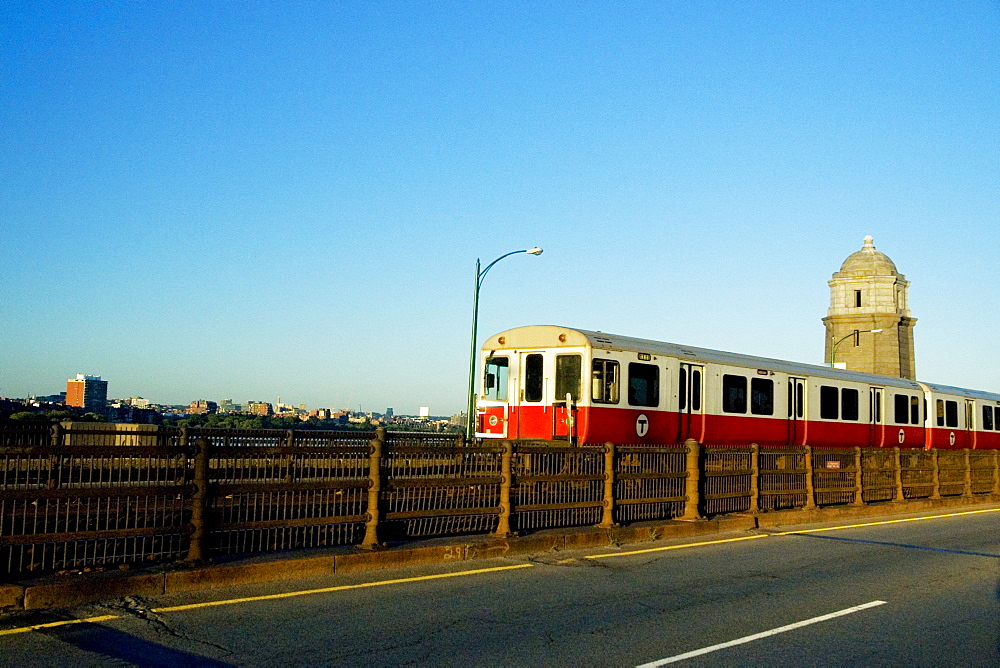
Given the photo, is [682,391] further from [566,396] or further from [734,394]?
[566,396]

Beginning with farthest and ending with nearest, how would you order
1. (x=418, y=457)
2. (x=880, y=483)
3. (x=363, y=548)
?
(x=880, y=483), (x=418, y=457), (x=363, y=548)

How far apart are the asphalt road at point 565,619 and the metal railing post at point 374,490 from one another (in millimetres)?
548

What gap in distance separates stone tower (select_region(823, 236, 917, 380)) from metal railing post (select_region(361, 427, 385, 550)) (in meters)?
83.1

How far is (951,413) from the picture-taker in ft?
115

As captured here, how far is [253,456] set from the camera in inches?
390

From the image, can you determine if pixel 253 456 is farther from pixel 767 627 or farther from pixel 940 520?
pixel 940 520

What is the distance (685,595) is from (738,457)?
7309mm

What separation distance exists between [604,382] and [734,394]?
203 inches

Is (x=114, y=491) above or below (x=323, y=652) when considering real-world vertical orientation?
above

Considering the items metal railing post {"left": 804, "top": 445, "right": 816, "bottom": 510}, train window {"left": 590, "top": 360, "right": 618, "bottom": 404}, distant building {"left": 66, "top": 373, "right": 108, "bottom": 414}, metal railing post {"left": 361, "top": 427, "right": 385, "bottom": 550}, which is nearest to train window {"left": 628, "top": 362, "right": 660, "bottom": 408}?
train window {"left": 590, "top": 360, "right": 618, "bottom": 404}

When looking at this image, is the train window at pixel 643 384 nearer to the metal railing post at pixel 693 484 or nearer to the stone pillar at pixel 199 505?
the metal railing post at pixel 693 484

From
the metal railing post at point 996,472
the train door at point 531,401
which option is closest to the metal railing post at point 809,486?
the train door at point 531,401

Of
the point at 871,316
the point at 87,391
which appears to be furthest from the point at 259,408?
the point at 871,316

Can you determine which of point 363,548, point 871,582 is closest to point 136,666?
point 363,548
